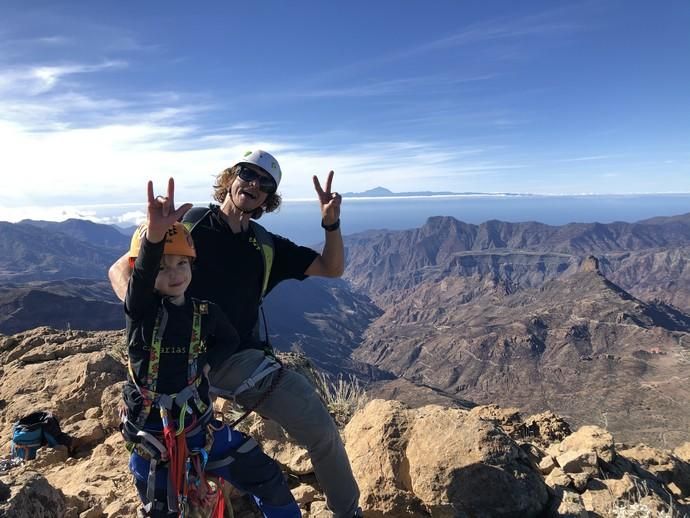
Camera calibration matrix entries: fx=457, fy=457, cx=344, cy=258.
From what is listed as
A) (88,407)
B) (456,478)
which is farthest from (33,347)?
(456,478)

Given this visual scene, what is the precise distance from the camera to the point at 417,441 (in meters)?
4.99

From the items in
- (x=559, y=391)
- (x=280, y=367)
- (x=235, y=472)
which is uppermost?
(x=280, y=367)

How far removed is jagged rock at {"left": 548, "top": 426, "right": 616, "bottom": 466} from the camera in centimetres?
585

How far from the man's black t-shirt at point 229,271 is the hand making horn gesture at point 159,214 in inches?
40.1

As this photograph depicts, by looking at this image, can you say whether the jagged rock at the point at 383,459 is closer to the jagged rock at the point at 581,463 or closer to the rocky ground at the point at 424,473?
the rocky ground at the point at 424,473

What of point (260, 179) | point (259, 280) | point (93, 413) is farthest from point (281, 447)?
point (93, 413)

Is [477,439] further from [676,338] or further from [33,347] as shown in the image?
[676,338]

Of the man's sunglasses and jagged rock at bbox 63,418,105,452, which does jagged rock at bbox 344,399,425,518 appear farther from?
jagged rock at bbox 63,418,105,452

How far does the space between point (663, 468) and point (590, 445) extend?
3.66 feet

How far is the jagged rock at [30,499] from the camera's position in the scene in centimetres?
310

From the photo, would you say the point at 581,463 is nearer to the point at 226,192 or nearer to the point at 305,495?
the point at 305,495

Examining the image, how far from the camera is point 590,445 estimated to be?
6105 millimetres

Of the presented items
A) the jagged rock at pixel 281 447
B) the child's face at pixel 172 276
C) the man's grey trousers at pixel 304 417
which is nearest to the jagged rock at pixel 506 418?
the jagged rock at pixel 281 447

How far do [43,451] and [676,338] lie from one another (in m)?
197
